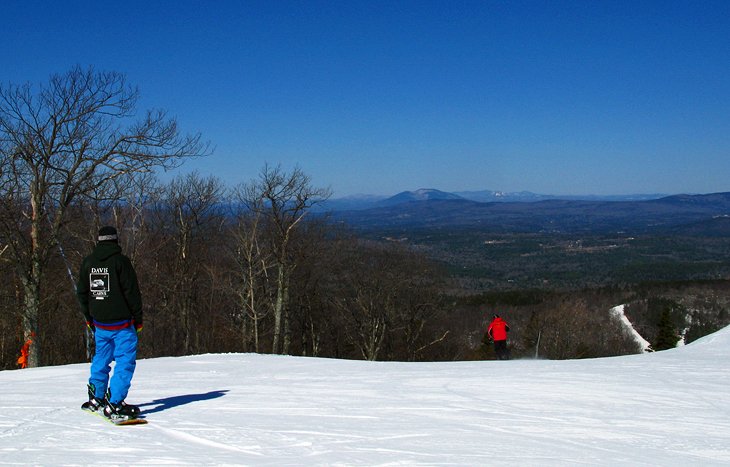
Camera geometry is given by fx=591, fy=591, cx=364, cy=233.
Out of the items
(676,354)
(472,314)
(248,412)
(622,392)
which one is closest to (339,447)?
(248,412)

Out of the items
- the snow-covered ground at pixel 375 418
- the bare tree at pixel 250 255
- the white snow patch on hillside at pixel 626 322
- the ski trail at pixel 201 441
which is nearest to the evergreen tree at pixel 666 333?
the bare tree at pixel 250 255

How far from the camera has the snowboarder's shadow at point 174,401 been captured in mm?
6680

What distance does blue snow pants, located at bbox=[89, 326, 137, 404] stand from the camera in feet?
19.3

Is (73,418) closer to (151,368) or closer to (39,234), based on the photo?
(151,368)

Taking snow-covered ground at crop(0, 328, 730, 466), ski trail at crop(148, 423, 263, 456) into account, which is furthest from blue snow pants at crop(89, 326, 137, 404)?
ski trail at crop(148, 423, 263, 456)

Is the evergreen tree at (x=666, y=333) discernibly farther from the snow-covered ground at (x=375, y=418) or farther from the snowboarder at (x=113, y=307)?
the snowboarder at (x=113, y=307)

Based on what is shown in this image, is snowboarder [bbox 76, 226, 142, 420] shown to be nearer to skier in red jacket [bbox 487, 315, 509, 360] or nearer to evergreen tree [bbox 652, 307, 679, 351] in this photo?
skier in red jacket [bbox 487, 315, 509, 360]

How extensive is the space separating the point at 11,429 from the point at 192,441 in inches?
69.8

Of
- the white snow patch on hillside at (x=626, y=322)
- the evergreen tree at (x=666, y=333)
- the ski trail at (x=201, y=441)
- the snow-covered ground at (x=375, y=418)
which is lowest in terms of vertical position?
the white snow patch on hillside at (x=626, y=322)

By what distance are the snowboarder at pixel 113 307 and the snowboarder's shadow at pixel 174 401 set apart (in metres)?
0.67

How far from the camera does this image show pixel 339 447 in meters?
5.22

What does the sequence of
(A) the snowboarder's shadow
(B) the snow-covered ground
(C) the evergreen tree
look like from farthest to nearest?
(C) the evergreen tree, (A) the snowboarder's shadow, (B) the snow-covered ground

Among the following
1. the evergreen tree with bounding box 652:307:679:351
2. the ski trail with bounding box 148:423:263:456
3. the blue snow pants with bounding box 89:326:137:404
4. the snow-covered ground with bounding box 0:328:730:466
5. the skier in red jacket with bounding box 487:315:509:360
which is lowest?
the evergreen tree with bounding box 652:307:679:351

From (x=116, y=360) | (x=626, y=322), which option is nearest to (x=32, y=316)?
(x=116, y=360)
